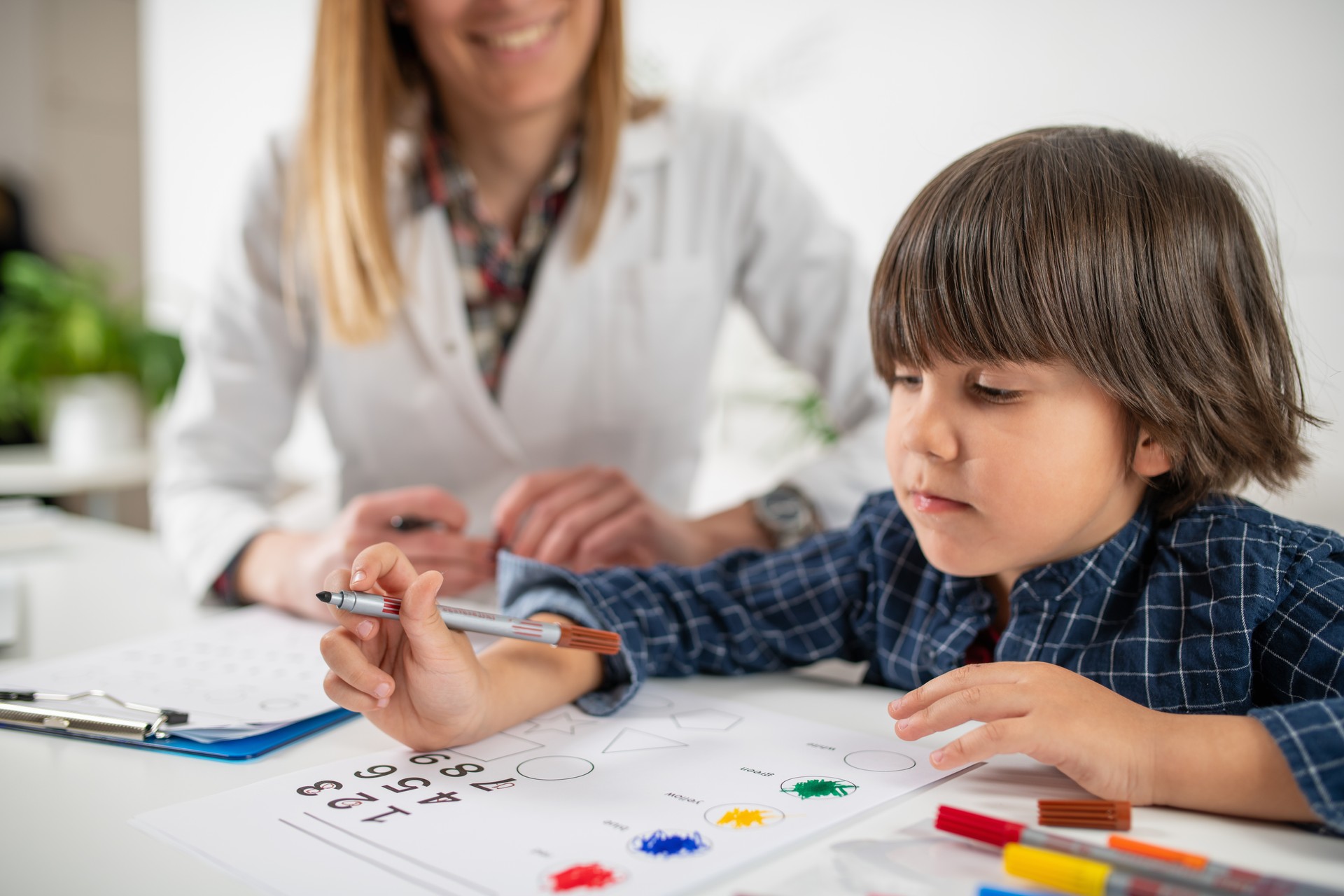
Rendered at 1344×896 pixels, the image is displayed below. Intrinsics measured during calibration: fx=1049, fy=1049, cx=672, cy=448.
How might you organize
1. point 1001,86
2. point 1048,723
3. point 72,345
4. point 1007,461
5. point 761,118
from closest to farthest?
point 1048,723
point 1007,461
point 1001,86
point 761,118
point 72,345

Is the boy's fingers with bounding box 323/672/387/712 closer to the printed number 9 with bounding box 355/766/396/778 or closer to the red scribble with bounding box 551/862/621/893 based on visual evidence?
the printed number 9 with bounding box 355/766/396/778

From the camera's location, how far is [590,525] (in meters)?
0.91

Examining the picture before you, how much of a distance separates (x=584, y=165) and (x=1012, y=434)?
2.32 ft

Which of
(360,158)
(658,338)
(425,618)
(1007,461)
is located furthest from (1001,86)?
(425,618)

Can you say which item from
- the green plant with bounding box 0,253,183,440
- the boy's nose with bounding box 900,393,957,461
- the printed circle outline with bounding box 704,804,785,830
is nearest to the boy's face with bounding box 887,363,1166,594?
the boy's nose with bounding box 900,393,957,461

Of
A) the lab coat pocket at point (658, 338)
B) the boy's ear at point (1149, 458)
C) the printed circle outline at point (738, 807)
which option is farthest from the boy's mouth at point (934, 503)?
the lab coat pocket at point (658, 338)

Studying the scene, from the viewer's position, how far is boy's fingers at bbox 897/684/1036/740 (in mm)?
520

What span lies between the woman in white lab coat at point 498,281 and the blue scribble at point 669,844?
0.57m

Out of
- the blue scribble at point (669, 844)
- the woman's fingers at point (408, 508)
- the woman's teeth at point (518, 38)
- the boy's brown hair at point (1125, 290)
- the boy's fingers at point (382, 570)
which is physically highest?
the woman's teeth at point (518, 38)

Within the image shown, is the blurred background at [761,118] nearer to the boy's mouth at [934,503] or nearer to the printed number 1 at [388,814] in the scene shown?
the boy's mouth at [934,503]

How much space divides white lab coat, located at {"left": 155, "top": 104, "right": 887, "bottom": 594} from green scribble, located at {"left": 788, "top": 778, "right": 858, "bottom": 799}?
60cm

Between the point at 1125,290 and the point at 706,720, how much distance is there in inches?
14.1

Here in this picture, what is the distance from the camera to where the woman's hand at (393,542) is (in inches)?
34.4

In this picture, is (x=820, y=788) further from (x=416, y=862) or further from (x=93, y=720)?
(x=93, y=720)
